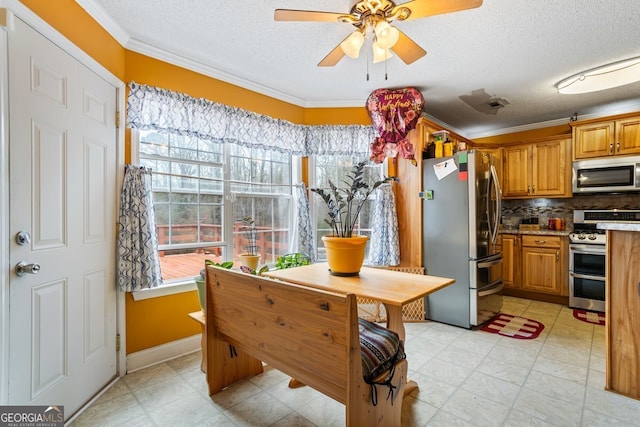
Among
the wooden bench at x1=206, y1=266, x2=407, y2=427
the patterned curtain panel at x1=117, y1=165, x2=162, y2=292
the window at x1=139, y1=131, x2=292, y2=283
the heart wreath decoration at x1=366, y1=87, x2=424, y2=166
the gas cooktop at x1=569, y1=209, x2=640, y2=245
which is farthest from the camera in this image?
the gas cooktop at x1=569, y1=209, x2=640, y2=245

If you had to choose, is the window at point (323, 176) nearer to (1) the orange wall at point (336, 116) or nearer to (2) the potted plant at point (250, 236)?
(1) the orange wall at point (336, 116)

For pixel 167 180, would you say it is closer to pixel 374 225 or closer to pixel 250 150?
pixel 250 150

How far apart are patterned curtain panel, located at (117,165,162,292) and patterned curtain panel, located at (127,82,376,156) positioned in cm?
44

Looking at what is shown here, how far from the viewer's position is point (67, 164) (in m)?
1.70

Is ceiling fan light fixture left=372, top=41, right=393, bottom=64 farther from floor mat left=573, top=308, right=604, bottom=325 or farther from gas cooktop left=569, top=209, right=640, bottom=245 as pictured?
floor mat left=573, top=308, right=604, bottom=325

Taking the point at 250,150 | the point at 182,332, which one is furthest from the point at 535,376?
the point at 250,150

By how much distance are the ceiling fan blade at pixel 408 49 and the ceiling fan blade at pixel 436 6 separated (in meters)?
0.19

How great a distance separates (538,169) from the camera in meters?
4.06

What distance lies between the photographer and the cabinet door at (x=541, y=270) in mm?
3734

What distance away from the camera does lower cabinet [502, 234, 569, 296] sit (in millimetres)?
3705

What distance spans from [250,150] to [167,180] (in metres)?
0.91

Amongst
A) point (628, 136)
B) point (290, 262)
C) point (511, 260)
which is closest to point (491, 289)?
point (511, 260)

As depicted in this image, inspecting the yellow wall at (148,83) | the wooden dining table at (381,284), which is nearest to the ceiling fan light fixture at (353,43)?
the wooden dining table at (381,284)

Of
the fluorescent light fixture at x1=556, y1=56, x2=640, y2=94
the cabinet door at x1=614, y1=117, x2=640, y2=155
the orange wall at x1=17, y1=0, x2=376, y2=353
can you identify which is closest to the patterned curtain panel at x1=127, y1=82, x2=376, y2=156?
the orange wall at x1=17, y1=0, x2=376, y2=353
